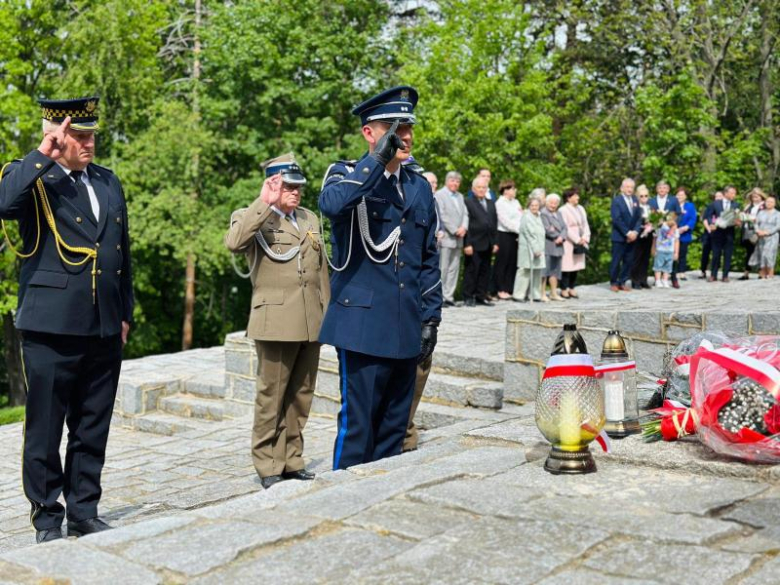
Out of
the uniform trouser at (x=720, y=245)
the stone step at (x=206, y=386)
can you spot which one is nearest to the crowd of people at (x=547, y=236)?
the uniform trouser at (x=720, y=245)

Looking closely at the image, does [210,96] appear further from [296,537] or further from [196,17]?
[296,537]

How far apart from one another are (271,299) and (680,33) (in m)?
22.2

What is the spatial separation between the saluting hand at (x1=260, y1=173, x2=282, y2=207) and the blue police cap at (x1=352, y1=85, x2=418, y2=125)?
4.39 feet

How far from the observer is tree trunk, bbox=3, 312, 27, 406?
26172 millimetres

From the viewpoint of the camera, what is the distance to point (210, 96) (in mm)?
30281

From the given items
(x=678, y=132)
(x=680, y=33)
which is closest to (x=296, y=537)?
(x=678, y=132)

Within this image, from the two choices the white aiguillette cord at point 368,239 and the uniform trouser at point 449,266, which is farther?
the uniform trouser at point 449,266

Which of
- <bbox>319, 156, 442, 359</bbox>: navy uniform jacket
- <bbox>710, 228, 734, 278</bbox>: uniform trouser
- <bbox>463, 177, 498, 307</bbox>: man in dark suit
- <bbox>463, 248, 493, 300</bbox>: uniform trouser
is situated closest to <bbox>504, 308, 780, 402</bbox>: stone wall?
<bbox>319, 156, 442, 359</bbox>: navy uniform jacket

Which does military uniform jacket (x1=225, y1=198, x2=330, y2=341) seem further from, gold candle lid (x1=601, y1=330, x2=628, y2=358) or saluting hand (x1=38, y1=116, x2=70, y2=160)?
gold candle lid (x1=601, y1=330, x2=628, y2=358)

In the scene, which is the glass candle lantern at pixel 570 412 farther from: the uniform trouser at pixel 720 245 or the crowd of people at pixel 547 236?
the uniform trouser at pixel 720 245

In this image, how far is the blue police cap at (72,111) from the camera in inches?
190

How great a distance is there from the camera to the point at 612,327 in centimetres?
738

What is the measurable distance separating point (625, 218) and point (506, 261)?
7.49ft

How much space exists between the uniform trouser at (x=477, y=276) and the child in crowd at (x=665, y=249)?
3.75 meters
